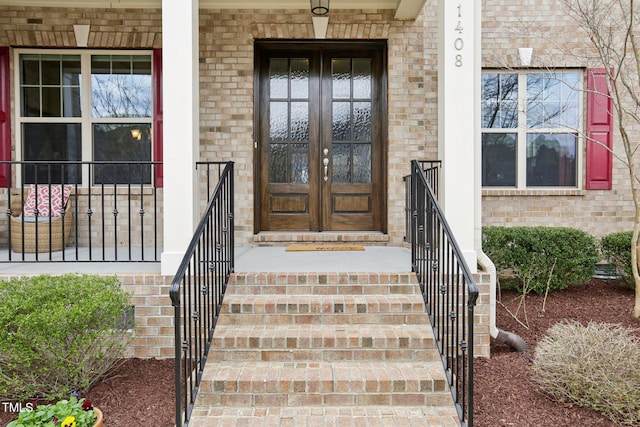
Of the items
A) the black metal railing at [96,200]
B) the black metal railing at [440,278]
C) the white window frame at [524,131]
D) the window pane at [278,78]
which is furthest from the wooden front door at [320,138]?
the black metal railing at [440,278]

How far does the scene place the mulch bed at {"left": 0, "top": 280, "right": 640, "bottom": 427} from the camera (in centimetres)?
264

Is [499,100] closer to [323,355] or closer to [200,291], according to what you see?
[323,355]

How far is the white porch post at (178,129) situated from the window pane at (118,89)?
2169 mm

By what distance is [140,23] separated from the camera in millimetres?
5250

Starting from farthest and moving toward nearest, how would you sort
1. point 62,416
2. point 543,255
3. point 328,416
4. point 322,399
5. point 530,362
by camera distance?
point 543,255, point 530,362, point 322,399, point 328,416, point 62,416

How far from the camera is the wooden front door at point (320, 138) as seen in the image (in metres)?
5.45

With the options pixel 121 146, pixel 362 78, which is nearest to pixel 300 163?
pixel 362 78

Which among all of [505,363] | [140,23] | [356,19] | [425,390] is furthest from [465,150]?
[140,23]

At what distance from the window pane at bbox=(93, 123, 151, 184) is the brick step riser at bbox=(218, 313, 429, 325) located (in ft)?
9.50

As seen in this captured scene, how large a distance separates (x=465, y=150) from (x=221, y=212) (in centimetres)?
200

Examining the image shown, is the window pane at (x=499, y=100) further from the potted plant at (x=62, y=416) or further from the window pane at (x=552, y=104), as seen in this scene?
the potted plant at (x=62, y=416)

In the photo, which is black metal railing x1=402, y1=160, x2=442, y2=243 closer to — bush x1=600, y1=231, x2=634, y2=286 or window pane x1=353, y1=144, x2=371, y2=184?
window pane x1=353, y1=144, x2=371, y2=184

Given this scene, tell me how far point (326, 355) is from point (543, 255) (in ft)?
10.2

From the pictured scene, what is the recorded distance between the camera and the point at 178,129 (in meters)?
3.50
